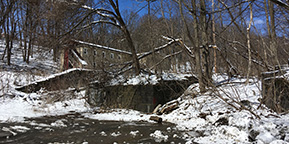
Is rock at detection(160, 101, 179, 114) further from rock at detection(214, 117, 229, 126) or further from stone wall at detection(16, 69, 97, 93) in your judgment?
stone wall at detection(16, 69, 97, 93)

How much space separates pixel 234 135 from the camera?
4.10 m

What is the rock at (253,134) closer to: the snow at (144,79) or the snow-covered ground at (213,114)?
the snow-covered ground at (213,114)

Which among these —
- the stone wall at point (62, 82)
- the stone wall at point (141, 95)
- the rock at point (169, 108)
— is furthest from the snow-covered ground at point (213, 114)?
the stone wall at point (62, 82)

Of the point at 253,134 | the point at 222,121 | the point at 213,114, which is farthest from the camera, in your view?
the point at 213,114

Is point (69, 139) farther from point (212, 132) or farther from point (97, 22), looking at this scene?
point (97, 22)

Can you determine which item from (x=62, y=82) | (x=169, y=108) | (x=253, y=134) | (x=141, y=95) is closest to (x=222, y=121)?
(x=253, y=134)

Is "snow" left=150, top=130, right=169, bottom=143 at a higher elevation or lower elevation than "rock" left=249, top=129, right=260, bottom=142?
lower

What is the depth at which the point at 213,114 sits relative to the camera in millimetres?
6055

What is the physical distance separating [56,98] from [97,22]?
4499 millimetres

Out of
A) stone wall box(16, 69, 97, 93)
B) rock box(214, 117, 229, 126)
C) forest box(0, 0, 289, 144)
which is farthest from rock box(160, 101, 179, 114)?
stone wall box(16, 69, 97, 93)

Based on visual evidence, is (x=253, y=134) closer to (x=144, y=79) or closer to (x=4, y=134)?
(x=4, y=134)

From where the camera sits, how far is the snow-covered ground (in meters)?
3.70

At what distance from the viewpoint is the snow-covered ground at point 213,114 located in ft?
12.1

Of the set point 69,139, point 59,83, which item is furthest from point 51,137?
point 59,83
